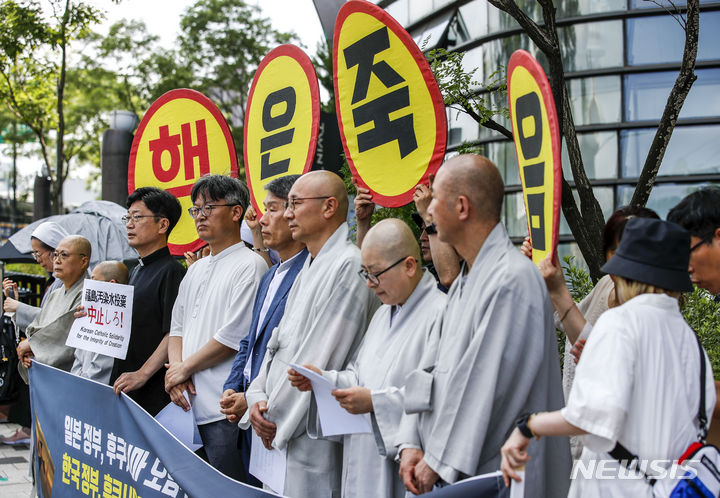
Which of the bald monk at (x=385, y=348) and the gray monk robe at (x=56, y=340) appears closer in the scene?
the bald monk at (x=385, y=348)

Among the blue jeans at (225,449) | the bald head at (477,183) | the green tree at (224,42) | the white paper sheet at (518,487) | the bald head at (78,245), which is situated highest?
the green tree at (224,42)

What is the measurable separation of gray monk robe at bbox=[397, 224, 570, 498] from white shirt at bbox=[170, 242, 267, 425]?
1689 millimetres

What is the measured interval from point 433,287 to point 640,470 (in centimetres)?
116

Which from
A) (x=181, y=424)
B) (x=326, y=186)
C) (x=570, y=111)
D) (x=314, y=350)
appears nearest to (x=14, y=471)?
(x=181, y=424)

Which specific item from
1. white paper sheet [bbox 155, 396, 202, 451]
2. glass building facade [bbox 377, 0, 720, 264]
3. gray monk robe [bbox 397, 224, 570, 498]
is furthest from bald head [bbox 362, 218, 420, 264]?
glass building facade [bbox 377, 0, 720, 264]

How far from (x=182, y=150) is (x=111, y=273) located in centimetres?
100

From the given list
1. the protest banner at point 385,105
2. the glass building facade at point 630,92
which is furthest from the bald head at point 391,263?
the glass building facade at point 630,92

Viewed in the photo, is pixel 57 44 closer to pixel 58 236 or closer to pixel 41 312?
pixel 58 236

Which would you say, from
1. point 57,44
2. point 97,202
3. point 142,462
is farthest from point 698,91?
point 57,44

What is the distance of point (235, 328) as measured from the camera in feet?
13.0

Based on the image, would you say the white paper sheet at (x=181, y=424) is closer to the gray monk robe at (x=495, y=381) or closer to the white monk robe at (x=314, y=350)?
the white monk robe at (x=314, y=350)

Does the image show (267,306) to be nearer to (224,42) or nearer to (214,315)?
(214,315)

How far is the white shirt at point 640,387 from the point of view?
1.93 meters
